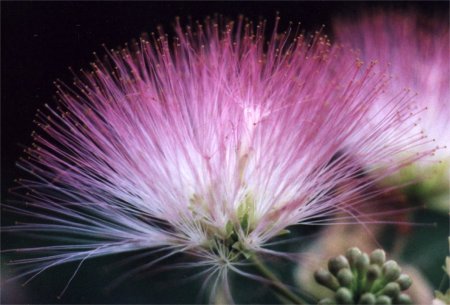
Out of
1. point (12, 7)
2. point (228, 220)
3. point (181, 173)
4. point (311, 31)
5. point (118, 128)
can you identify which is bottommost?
point (228, 220)

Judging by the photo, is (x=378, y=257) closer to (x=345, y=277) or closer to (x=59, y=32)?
(x=345, y=277)

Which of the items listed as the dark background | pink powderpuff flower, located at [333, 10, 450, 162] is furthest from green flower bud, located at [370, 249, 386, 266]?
the dark background

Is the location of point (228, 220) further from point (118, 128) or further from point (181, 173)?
point (118, 128)

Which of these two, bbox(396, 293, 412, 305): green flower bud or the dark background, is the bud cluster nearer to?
bbox(396, 293, 412, 305): green flower bud

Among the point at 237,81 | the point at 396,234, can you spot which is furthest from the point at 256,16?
the point at 396,234

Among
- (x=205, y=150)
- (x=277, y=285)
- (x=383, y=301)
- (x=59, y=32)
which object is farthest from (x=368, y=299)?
(x=59, y=32)
